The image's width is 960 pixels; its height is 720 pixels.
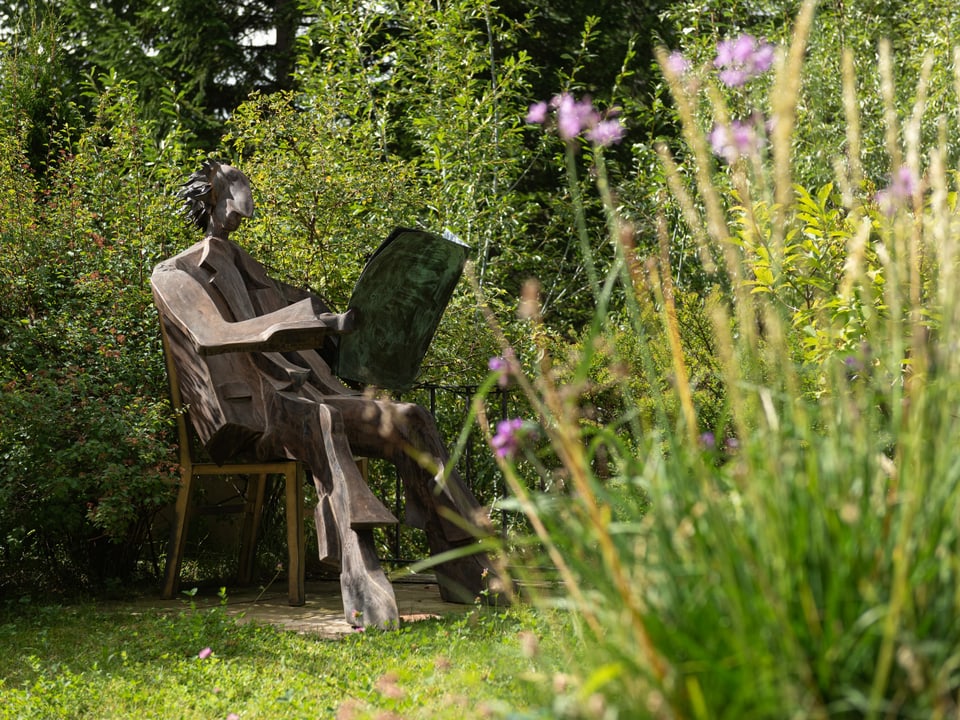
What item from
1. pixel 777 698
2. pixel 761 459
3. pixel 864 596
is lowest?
pixel 777 698

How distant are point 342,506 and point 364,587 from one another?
1.17 ft

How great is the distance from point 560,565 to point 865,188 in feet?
11.7

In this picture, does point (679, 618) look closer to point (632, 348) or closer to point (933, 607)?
point (933, 607)

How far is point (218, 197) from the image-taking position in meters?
5.21

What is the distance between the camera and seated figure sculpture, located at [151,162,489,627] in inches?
173

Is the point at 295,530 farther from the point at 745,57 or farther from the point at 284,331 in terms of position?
the point at 745,57

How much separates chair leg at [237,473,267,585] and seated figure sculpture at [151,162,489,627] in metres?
0.56

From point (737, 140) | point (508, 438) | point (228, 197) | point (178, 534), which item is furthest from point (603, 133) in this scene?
point (178, 534)

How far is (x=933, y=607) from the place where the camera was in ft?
5.08

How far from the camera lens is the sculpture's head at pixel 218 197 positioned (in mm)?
5160

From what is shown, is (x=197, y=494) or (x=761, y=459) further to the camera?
(x=197, y=494)

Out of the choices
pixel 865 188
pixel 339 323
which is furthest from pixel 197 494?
pixel 865 188

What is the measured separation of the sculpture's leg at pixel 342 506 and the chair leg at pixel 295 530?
0.14 meters

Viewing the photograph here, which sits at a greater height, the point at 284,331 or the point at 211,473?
the point at 284,331
